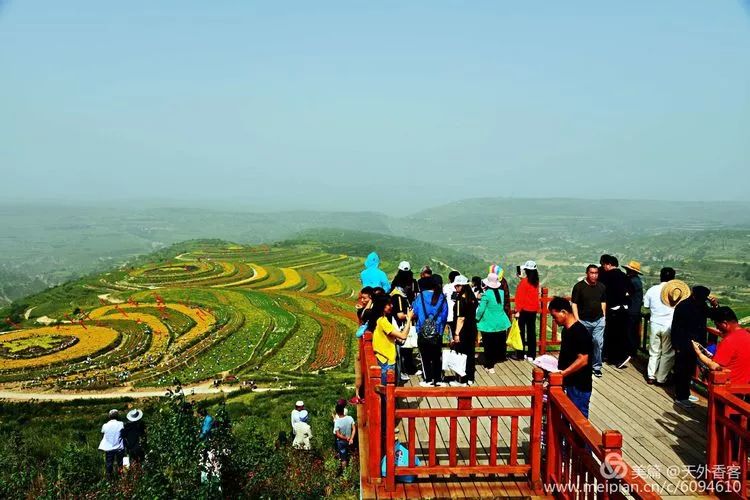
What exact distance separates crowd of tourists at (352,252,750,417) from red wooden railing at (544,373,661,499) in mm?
652

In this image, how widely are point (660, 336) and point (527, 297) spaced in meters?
2.04

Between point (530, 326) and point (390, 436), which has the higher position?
point (530, 326)

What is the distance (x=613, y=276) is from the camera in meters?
8.66

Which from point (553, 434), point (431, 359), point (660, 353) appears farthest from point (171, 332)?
point (553, 434)

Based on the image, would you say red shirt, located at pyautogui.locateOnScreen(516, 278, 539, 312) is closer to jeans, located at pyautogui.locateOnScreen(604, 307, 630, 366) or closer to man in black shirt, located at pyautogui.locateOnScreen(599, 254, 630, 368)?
man in black shirt, located at pyautogui.locateOnScreen(599, 254, 630, 368)

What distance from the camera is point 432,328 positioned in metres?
7.27

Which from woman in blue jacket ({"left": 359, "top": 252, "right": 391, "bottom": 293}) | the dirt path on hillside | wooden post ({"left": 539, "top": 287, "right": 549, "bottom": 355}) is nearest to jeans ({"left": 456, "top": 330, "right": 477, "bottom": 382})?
woman in blue jacket ({"left": 359, "top": 252, "right": 391, "bottom": 293})

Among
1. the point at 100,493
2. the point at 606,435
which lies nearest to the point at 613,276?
the point at 606,435

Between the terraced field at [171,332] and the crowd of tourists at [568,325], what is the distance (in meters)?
13.3

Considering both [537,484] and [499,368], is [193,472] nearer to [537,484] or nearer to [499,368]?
[537,484]

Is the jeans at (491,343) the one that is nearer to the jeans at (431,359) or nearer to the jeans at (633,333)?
the jeans at (431,359)

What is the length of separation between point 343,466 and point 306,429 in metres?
1.10

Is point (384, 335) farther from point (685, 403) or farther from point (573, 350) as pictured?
point (685, 403)

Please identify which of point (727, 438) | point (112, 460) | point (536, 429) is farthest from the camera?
point (112, 460)
